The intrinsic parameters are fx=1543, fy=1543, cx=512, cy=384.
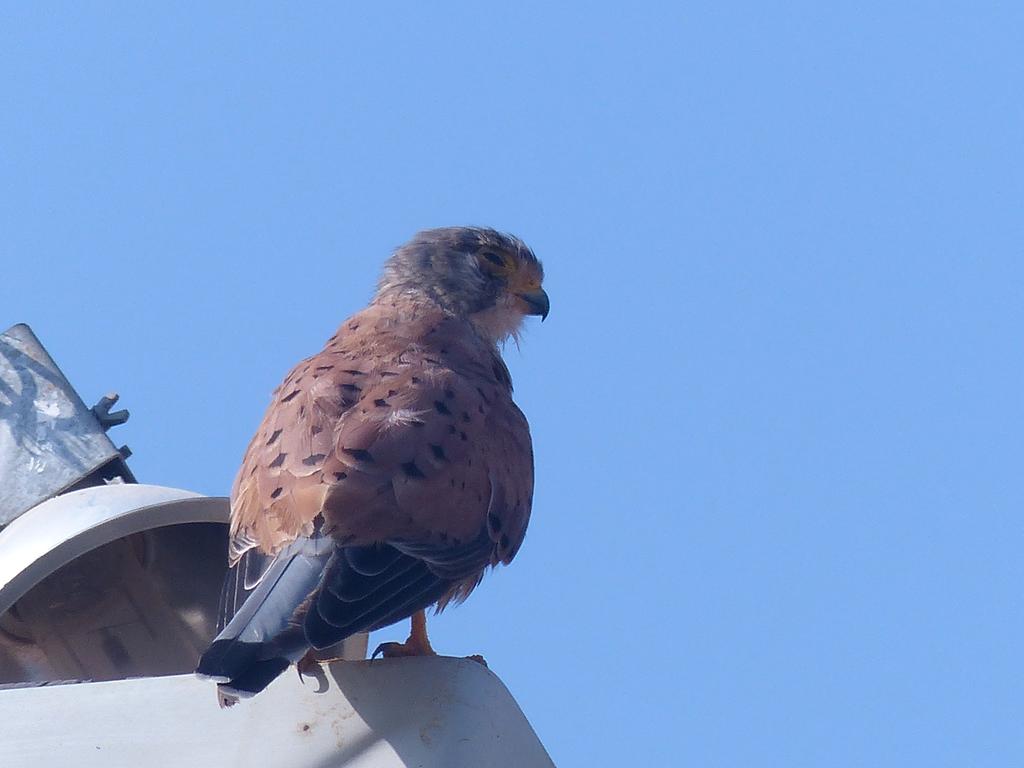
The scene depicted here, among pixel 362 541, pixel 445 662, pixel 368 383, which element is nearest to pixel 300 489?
pixel 362 541

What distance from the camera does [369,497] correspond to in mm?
3223

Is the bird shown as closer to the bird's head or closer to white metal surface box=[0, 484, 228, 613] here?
white metal surface box=[0, 484, 228, 613]

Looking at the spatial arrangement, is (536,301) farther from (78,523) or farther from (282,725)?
(282,725)

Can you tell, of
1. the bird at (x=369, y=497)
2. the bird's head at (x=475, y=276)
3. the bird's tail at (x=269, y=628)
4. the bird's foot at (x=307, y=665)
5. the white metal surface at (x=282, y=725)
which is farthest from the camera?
the bird's head at (x=475, y=276)

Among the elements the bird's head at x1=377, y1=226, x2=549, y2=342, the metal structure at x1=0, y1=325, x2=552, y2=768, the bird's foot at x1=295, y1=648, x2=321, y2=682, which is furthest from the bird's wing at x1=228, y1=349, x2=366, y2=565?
the bird's head at x1=377, y1=226, x2=549, y2=342

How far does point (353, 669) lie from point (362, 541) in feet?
1.52

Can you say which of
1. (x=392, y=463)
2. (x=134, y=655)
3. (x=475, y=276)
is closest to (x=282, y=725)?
(x=392, y=463)

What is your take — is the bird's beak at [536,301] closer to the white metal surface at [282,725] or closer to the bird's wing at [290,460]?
the bird's wing at [290,460]

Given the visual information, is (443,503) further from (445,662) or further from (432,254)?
(432,254)

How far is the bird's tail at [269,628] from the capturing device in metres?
2.55

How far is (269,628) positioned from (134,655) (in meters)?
0.84

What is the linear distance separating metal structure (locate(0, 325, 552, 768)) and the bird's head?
4.00 ft

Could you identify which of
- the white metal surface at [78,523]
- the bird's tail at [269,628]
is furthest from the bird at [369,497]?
the white metal surface at [78,523]

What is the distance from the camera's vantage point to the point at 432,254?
16.3ft
